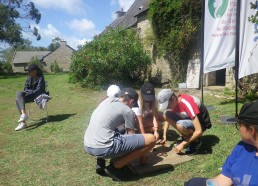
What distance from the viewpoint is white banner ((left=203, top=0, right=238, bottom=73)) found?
6949 mm

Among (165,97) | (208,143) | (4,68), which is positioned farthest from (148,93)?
(4,68)

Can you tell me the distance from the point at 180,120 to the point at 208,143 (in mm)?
843

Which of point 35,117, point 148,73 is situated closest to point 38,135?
point 35,117

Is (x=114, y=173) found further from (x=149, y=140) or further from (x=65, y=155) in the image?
(x=65, y=155)

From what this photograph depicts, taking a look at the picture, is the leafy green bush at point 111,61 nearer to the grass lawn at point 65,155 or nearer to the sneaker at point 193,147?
the grass lawn at point 65,155

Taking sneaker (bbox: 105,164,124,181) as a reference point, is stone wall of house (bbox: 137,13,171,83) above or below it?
above

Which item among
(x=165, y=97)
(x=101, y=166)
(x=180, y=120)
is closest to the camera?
(x=101, y=166)

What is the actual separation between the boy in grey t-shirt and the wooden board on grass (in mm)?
338

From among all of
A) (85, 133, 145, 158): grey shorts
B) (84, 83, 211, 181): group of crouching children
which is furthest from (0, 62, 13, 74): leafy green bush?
(85, 133, 145, 158): grey shorts

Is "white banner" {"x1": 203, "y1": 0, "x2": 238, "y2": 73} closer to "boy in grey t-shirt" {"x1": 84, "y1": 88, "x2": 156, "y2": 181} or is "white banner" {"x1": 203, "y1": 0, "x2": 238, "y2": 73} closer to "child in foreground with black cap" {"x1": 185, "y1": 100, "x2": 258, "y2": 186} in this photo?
"boy in grey t-shirt" {"x1": 84, "y1": 88, "x2": 156, "y2": 181}

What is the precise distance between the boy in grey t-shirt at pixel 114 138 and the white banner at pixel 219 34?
393cm

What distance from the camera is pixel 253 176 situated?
6.89 feet

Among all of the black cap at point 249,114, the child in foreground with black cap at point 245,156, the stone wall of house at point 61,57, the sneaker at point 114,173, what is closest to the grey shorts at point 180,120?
the sneaker at point 114,173

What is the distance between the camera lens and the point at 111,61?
13.8m
